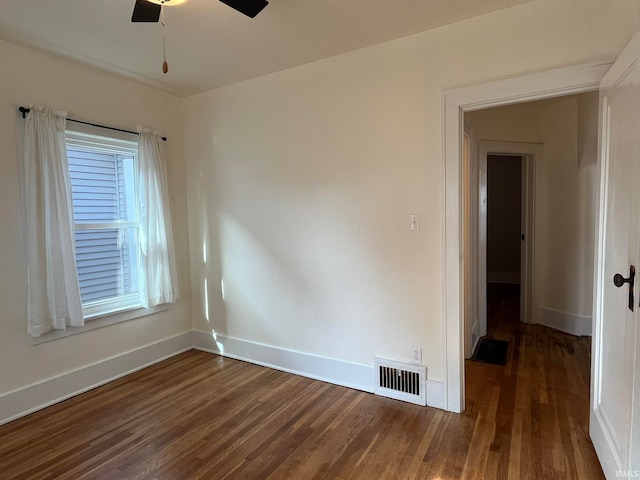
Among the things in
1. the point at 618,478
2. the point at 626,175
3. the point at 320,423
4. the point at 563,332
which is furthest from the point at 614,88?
the point at 563,332

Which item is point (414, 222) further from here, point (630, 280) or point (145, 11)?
point (145, 11)

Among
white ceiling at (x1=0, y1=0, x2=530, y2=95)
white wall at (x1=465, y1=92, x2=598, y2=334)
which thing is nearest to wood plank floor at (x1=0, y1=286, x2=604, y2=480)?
white wall at (x1=465, y1=92, x2=598, y2=334)

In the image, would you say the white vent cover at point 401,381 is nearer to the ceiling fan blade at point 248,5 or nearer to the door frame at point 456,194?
the door frame at point 456,194

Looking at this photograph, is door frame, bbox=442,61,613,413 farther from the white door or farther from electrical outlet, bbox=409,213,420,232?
the white door

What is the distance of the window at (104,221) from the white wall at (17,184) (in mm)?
209

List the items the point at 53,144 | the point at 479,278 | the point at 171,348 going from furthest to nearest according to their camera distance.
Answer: the point at 479,278 < the point at 171,348 < the point at 53,144

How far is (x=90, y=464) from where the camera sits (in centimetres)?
213

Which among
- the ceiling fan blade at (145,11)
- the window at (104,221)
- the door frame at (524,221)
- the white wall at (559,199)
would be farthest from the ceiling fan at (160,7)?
the door frame at (524,221)

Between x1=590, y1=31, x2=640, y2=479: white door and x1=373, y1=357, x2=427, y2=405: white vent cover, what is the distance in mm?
982

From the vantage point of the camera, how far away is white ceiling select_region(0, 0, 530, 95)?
220 centimetres

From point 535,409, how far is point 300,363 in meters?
1.77

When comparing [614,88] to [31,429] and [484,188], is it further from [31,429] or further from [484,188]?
[31,429]

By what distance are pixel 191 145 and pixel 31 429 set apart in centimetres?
263

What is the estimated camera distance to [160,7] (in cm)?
192
